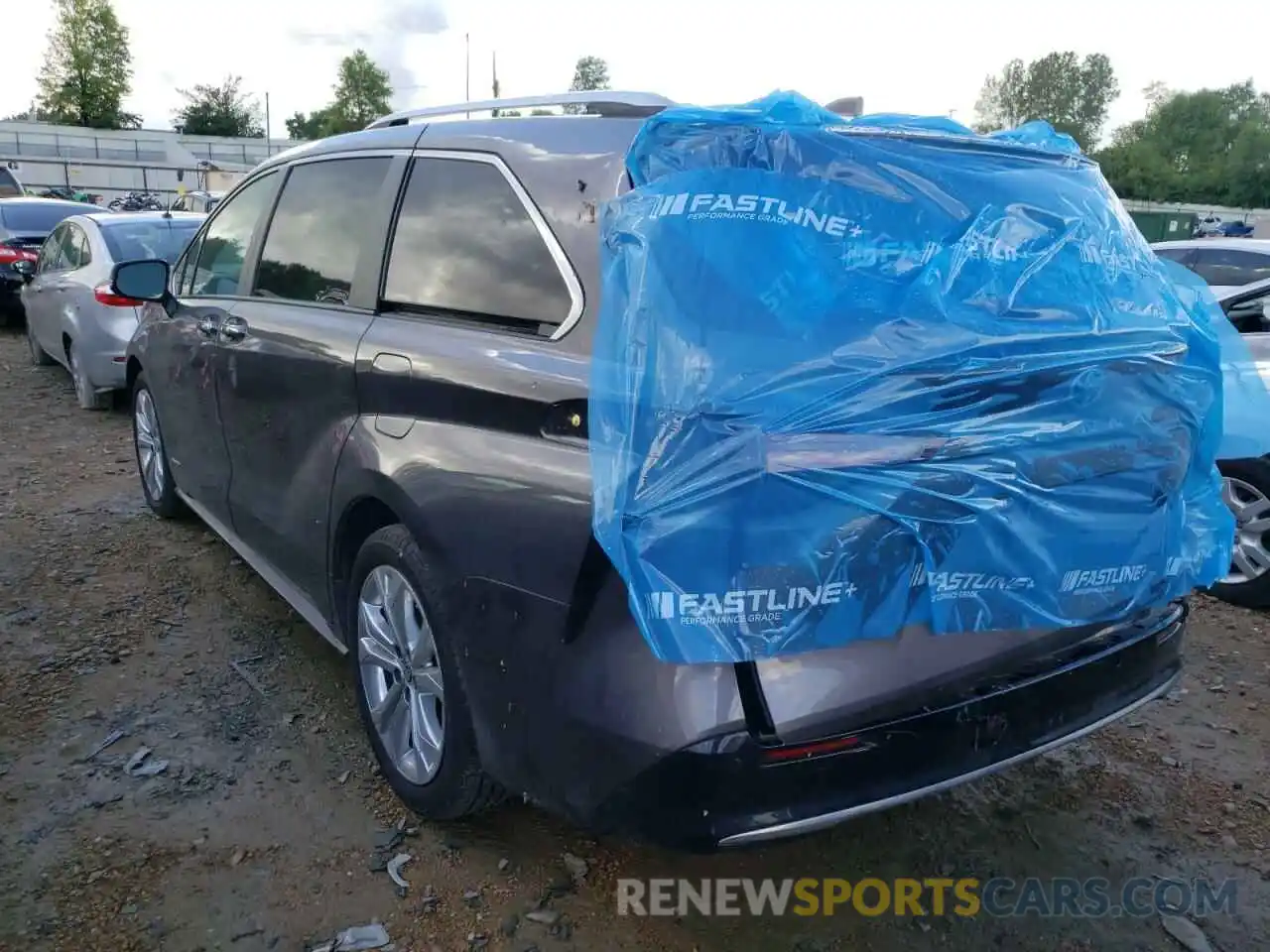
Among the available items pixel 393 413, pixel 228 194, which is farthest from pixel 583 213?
pixel 228 194

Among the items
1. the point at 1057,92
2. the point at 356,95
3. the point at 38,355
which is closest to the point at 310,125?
the point at 356,95

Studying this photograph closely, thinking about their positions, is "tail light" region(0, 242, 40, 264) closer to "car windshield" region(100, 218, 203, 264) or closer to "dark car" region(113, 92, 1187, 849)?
"car windshield" region(100, 218, 203, 264)

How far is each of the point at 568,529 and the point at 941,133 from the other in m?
1.16

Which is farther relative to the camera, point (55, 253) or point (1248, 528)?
point (55, 253)

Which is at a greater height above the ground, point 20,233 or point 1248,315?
point 1248,315

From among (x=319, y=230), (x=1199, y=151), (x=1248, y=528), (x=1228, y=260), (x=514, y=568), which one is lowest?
(x=1248, y=528)

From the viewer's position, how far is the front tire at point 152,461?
504 centimetres

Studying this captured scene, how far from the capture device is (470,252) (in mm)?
2576

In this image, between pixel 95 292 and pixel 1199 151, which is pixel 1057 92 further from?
pixel 95 292

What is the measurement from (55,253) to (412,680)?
8.58 meters

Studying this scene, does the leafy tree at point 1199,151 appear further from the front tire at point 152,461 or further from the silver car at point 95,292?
the front tire at point 152,461

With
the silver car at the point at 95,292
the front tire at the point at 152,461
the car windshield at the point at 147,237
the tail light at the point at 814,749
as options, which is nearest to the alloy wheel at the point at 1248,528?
the tail light at the point at 814,749

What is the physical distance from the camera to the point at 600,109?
8.25 ft

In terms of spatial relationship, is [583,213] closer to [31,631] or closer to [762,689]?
[762,689]
